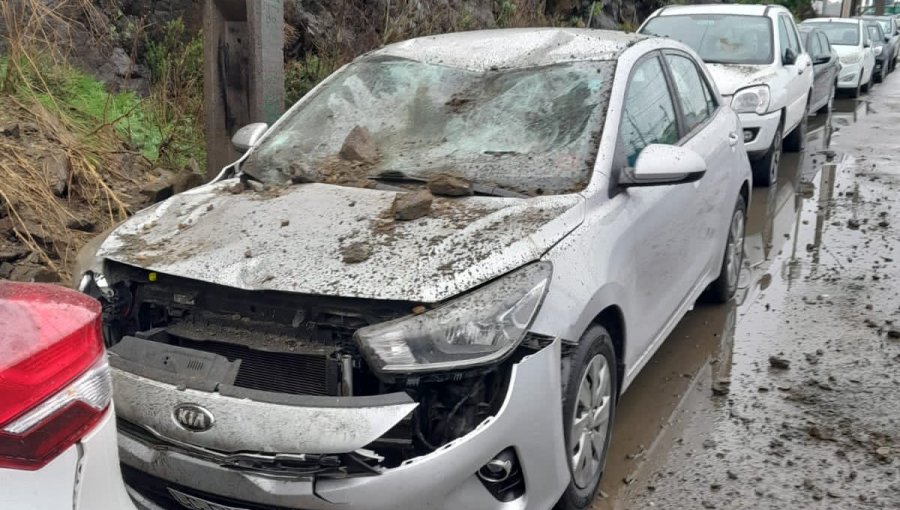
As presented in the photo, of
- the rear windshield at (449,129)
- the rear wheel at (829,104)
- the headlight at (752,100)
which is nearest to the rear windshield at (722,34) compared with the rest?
the headlight at (752,100)

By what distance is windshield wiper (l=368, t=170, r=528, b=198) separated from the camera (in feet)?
11.3

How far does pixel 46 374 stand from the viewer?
1.61 metres

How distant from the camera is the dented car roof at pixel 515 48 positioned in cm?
418

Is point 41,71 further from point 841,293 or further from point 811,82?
point 811,82

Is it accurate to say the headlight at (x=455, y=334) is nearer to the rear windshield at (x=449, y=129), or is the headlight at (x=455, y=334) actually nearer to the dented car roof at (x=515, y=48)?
the rear windshield at (x=449, y=129)

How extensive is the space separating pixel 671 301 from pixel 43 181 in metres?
4.09

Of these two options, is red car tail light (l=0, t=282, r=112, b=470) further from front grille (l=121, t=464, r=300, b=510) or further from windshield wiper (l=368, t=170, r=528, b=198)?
windshield wiper (l=368, t=170, r=528, b=198)

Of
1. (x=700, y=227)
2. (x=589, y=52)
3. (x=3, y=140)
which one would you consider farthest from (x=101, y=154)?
(x=700, y=227)

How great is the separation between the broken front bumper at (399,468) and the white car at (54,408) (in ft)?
→ 2.24

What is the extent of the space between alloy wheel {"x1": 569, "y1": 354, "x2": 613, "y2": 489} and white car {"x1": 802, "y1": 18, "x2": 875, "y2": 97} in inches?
Answer: 601

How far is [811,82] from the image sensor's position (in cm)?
1076

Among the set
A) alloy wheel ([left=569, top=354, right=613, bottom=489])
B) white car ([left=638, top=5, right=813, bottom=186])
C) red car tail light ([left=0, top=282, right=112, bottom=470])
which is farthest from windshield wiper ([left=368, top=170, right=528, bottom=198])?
white car ([left=638, top=5, right=813, bottom=186])

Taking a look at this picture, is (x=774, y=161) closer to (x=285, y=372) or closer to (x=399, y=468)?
(x=285, y=372)

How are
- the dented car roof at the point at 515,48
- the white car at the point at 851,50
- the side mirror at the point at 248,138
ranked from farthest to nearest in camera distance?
the white car at the point at 851,50 < the side mirror at the point at 248,138 < the dented car roof at the point at 515,48
